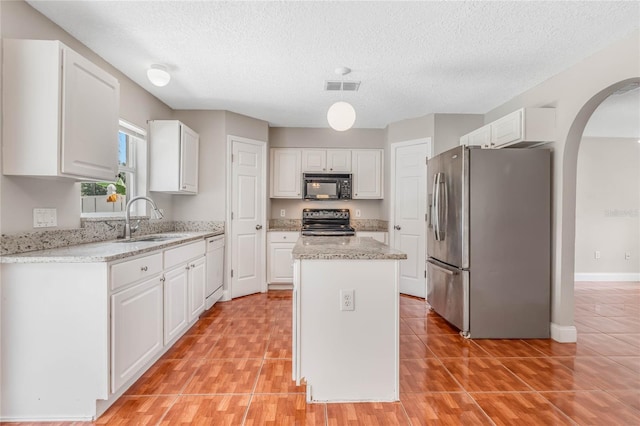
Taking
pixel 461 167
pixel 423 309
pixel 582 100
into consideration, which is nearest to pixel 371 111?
pixel 461 167

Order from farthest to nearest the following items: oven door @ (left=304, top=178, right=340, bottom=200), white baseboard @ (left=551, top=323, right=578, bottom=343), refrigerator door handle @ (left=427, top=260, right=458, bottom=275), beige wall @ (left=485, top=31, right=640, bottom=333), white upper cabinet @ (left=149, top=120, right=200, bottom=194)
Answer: oven door @ (left=304, top=178, right=340, bottom=200)
white upper cabinet @ (left=149, top=120, right=200, bottom=194)
refrigerator door handle @ (left=427, top=260, right=458, bottom=275)
white baseboard @ (left=551, top=323, right=578, bottom=343)
beige wall @ (left=485, top=31, right=640, bottom=333)

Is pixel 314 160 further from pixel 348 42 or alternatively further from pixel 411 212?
pixel 348 42

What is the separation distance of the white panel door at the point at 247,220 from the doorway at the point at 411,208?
1902 mm

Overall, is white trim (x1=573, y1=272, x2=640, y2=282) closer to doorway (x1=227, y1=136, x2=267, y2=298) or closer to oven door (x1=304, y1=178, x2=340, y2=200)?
oven door (x1=304, y1=178, x2=340, y2=200)

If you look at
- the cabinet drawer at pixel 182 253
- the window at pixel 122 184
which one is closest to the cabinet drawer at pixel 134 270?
the cabinet drawer at pixel 182 253

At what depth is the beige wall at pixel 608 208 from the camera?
204 inches

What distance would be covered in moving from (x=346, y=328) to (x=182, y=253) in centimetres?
164

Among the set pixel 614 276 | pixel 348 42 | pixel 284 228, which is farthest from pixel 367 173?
pixel 614 276

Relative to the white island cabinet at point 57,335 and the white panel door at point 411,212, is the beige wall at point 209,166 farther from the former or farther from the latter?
the white panel door at point 411,212

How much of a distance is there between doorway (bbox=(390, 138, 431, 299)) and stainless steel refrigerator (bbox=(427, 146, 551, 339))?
4.27 ft

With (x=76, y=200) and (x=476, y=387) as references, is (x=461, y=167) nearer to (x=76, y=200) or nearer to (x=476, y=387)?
(x=476, y=387)

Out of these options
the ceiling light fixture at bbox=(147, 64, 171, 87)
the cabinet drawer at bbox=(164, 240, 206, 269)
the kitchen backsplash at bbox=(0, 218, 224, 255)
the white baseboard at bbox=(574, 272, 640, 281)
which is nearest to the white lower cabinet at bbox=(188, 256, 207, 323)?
the cabinet drawer at bbox=(164, 240, 206, 269)

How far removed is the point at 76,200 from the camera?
7.73 feet

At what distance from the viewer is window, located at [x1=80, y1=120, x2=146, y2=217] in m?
2.73
